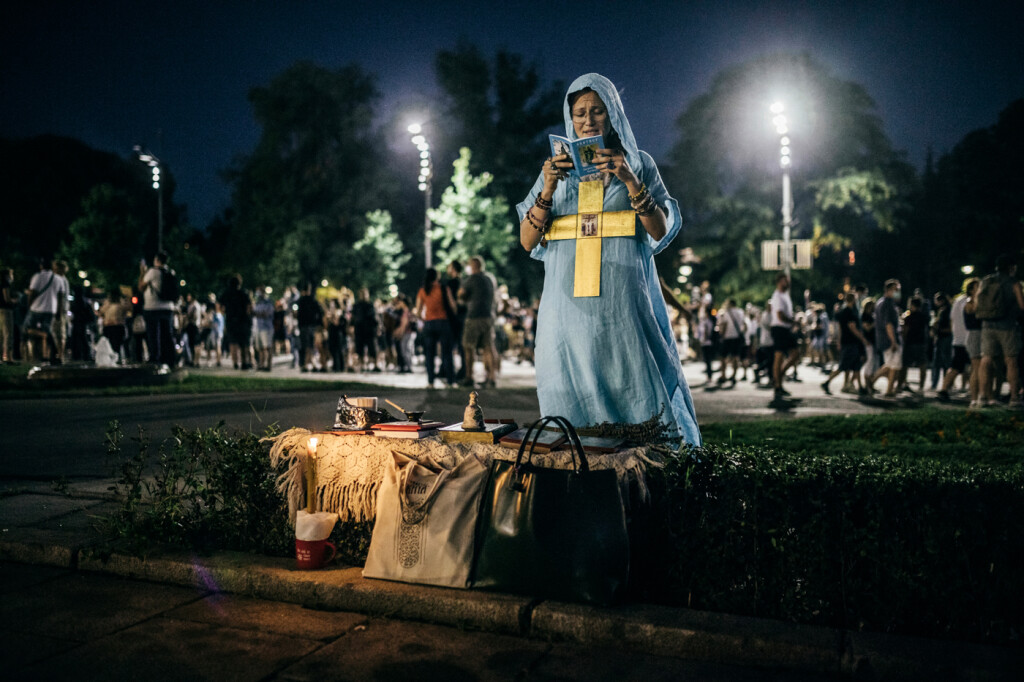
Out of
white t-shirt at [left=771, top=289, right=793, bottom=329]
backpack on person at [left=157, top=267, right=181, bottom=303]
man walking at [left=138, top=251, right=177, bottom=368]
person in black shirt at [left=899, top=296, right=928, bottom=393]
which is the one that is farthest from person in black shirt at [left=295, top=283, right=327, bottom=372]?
person in black shirt at [left=899, top=296, right=928, bottom=393]

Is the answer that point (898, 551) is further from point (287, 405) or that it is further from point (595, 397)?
point (287, 405)

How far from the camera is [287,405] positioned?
10.9 m

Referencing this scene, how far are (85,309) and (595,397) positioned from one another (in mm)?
19822

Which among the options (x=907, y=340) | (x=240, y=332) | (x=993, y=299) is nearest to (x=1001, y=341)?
(x=993, y=299)

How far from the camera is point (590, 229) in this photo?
4.29m

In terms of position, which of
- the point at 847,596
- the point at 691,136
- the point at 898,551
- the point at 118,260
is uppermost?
the point at 691,136

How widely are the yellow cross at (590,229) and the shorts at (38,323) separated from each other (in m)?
17.4

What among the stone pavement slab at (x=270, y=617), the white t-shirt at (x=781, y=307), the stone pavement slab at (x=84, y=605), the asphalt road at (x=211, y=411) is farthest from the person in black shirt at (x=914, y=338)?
the stone pavement slab at (x=84, y=605)

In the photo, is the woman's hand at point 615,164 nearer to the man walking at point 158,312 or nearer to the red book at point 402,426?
the red book at point 402,426

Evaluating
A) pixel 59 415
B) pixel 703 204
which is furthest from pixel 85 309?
pixel 703 204

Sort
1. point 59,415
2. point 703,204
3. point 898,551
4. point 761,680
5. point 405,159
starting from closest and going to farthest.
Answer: point 761,680
point 898,551
point 59,415
point 703,204
point 405,159

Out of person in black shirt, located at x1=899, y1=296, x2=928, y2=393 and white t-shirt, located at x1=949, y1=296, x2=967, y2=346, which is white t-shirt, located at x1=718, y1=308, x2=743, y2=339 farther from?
white t-shirt, located at x1=949, y1=296, x2=967, y2=346

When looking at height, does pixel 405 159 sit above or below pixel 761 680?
above

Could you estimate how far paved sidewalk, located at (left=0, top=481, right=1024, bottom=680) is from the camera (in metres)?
3.02
